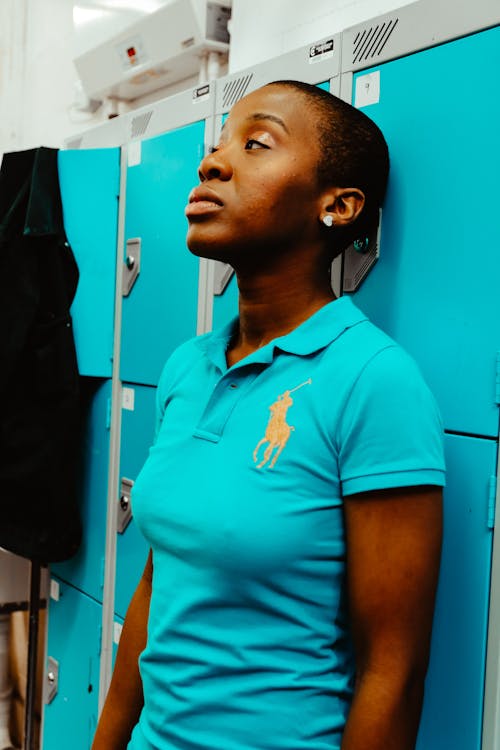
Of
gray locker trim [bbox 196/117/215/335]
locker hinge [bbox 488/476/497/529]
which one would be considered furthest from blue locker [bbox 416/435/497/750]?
gray locker trim [bbox 196/117/215/335]

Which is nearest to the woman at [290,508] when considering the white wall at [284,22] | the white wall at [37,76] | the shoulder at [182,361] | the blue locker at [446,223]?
the shoulder at [182,361]

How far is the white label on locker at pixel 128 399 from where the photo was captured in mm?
2264

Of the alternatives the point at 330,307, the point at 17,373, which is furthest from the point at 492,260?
the point at 17,373

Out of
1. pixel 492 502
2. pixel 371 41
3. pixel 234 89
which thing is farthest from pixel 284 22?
pixel 492 502

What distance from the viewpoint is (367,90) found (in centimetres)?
148

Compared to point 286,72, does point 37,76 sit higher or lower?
higher

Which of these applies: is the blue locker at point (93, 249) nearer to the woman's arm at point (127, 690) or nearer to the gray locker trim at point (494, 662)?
the woman's arm at point (127, 690)

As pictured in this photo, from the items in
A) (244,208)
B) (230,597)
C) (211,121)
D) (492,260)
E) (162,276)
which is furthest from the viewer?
(162,276)

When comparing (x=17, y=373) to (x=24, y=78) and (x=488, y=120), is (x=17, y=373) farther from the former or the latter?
(x=24, y=78)

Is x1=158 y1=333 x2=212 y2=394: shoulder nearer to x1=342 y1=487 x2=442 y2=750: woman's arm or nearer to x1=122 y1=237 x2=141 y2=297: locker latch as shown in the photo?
x1=342 y1=487 x2=442 y2=750: woman's arm

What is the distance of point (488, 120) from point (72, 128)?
10.8 feet

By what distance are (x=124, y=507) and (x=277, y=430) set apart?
1354 millimetres

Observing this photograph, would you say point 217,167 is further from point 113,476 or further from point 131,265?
point 113,476

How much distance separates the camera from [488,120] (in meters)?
1.26
